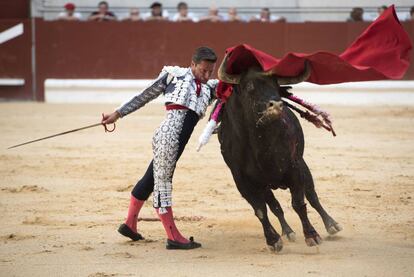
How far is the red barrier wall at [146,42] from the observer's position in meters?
13.4

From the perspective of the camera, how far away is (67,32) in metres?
13.8

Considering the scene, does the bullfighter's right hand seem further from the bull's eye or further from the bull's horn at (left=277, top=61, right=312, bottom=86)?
the bull's horn at (left=277, top=61, right=312, bottom=86)

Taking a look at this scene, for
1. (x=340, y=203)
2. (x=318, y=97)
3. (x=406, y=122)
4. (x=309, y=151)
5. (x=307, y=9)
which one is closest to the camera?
(x=340, y=203)

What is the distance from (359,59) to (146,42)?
9131mm

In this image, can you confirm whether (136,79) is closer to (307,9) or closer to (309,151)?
(307,9)

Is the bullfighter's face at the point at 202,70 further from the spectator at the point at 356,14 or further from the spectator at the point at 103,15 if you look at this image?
the spectator at the point at 103,15

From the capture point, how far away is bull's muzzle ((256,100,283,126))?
4.25 meters

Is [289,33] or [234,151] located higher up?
[289,33]

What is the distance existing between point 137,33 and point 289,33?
7.70 ft

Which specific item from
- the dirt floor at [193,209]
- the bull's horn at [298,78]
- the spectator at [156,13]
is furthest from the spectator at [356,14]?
the bull's horn at [298,78]

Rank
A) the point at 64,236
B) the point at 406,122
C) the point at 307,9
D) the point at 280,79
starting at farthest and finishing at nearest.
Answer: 1. the point at 307,9
2. the point at 406,122
3. the point at 64,236
4. the point at 280,79

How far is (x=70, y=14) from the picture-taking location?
13984 millimetres

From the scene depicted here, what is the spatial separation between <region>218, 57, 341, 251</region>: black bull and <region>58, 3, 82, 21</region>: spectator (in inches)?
371

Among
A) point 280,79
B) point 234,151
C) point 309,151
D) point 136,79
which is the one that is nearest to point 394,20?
point 280,79
